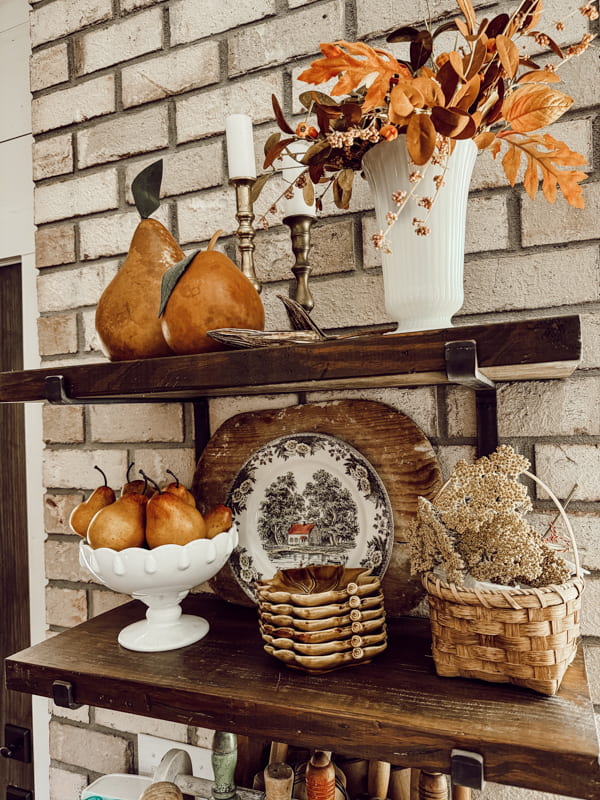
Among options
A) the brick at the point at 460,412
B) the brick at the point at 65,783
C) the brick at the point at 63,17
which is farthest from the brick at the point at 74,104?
the brick at the point at 65,783

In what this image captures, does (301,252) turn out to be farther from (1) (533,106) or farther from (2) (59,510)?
(2) (59,510)

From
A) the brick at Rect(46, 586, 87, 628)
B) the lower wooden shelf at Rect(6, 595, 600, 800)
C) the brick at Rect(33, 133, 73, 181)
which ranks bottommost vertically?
the brick at Rect(46, 586, 87, 628)

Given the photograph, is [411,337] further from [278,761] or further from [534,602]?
[278,761]

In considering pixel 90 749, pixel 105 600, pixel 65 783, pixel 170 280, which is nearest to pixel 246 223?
pixel 170 280

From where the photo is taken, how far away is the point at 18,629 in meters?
1.37

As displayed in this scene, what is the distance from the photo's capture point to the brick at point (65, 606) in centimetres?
116

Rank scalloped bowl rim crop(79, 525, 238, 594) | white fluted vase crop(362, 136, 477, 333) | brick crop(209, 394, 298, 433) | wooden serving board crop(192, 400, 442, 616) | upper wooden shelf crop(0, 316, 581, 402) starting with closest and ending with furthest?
upper wooden shelf crop(0, 316, 581, 402)
white fluted vase crop(362, 136, 477, 333)
scalloped bowl rim crop(79, 525, 238, 594)
wooden serving board crop(192, 400, 442, 616)
brick crop(209, 394, 298, 433)

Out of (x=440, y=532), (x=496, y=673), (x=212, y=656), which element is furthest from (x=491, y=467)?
(x=212, y=656)

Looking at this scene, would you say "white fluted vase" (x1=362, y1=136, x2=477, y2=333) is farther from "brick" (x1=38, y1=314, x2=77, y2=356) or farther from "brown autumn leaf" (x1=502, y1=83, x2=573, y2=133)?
"brick" (x1=38, y1=314, x2=77, y2=356)

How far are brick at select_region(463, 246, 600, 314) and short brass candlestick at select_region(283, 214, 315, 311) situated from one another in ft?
0.76

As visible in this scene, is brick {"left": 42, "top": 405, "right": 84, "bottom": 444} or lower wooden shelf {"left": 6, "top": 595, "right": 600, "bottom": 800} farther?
brick {"left": 42, "top": 405, "right": 84, "bottom": 444}

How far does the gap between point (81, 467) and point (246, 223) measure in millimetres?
589

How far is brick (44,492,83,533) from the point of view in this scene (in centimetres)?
117

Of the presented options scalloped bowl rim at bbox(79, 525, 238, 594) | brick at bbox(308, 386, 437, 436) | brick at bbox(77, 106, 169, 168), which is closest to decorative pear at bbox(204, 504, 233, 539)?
scalloped bowl rim at bbox(79, 525, 238, 594)
